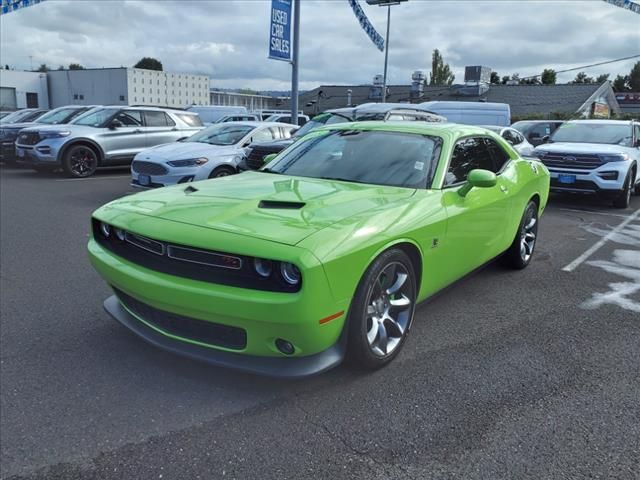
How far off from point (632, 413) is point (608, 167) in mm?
7998

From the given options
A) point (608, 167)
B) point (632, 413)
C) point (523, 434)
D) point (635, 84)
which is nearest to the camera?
point (523, 434)

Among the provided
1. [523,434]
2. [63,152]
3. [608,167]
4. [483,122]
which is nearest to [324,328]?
[523,434]

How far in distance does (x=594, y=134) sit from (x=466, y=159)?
8.49 metres

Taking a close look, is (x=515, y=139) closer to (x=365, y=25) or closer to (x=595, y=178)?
(x=595, y=178)

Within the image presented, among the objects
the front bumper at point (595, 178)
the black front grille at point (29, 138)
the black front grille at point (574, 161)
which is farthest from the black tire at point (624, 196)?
the black front grille at point (29, 138)

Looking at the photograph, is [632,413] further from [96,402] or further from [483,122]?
[483,122]

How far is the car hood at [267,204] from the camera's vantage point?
2801 mm

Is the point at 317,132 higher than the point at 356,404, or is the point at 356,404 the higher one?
the point at 317,132

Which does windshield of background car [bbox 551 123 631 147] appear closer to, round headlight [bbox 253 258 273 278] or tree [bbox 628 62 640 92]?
round headlight [bbox 253 258 273 278]

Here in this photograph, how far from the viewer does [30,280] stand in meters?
4.86

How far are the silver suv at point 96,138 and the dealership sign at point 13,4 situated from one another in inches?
183

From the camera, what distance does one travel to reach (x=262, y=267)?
265 centimetres

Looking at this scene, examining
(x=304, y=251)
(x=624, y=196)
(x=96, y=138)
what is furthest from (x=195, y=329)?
(x=96, y=138)

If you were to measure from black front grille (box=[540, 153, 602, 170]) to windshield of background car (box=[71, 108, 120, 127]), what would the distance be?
987cm
